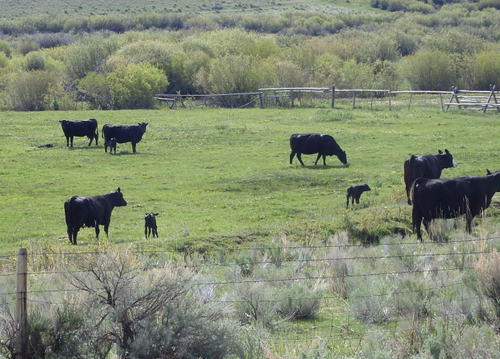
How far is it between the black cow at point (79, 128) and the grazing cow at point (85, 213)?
16.3m

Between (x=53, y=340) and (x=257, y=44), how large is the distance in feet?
196

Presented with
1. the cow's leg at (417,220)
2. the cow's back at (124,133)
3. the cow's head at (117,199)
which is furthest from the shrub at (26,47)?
the cow's leg at (417,220)

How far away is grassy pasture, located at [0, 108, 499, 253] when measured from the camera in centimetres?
1972

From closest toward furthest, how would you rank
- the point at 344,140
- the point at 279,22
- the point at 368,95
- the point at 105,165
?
the point at 105,165 → the point at 344,140 → the point at 368,95 → the point at 279,22

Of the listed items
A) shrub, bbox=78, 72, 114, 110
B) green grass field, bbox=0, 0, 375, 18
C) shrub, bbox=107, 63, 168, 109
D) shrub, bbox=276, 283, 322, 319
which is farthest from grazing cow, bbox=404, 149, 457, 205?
green grass field, bbox=0, 0, 375, 18

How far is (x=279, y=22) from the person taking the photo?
4478 inches

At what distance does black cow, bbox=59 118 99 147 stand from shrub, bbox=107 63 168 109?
1663 centimetres

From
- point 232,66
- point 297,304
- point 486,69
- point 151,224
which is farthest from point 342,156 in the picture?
point 486,69

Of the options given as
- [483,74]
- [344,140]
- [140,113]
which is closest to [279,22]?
[483,74]

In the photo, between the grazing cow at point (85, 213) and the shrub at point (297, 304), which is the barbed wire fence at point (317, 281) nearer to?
the shrub at point (297, 304)

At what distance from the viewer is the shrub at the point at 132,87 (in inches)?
2069

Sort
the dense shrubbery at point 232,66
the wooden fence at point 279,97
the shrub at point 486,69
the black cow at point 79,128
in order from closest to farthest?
the black cow at point 79,128 < the wooden fence at point 279,97 < the dense shrubbery at point 232,66 < the shrub at point 486,69

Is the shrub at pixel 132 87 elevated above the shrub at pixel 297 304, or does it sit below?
below

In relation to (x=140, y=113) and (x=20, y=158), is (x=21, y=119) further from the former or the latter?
(x=20, y=158)
